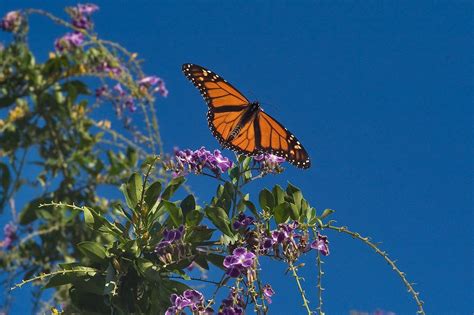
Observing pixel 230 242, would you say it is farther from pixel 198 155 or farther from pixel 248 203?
pixel 198 155

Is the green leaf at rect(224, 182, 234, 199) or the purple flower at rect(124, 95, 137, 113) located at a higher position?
the purple flower at rect(124, 95, 137, 113)

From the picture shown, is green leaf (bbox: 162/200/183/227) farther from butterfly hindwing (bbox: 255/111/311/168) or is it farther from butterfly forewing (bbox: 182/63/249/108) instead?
butterfly forewing (bbox: 182/63/249/108)

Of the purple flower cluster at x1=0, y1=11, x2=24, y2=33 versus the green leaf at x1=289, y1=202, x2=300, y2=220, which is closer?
the green leaf at x1=289, y1=202, x2=300, y2=220

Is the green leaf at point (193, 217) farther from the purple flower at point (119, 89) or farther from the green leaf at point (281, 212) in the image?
the purple flower at point (119, 89)

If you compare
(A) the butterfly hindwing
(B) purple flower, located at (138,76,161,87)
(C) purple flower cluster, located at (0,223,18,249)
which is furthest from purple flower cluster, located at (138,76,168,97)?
(A) the butterfly hindwing

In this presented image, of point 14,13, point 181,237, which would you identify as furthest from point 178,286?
point 14,13

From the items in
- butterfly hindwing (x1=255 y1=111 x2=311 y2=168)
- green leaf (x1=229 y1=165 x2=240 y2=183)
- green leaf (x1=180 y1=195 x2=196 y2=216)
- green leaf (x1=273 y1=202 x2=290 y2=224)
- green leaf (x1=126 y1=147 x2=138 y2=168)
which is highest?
green leaf (x1=126 y1=147 x2=138 y2=168)
